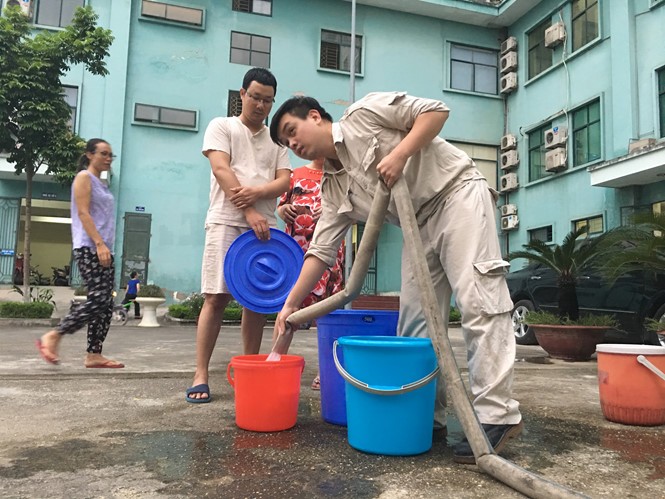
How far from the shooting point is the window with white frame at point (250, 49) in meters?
15.0

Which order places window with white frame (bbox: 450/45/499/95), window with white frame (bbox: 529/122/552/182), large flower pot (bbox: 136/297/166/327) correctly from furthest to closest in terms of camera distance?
window with white frame (bbox: 450/45/499/95)
window with white frame (bbox: 529/122/552/182)
large flower pot (bbox: 136/297/166/327)

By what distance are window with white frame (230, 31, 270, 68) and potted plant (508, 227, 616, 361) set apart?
1053 cm

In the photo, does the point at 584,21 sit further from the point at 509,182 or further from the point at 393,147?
the point at 393,147

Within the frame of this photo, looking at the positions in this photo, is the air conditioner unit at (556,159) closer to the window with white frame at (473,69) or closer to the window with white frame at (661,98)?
the window with white frame at (661,98)

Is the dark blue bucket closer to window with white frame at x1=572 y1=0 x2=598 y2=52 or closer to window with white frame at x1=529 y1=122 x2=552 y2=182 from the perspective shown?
window with white frame at x1=572 y1=0 x2=598 y2=52

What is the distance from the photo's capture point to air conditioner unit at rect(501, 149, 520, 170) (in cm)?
1563

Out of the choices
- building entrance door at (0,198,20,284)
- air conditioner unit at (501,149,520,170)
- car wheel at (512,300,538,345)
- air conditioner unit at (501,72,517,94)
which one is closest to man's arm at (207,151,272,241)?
car wheel at (512,300,538,345)

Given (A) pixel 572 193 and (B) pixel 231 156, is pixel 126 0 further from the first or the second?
(B) pixel 231 156

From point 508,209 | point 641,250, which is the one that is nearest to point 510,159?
point 508,209

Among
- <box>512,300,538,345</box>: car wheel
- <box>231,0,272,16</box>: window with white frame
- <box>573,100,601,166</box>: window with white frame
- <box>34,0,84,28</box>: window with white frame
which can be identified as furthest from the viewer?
→ <box>231,0,272,16</box>: window with white frame

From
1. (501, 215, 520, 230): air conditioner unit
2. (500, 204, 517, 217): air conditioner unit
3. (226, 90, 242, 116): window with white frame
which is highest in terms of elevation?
(226, 90, 242, 116): window with white frame

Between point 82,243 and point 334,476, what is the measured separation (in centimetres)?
284

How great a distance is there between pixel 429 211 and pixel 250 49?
1412cm

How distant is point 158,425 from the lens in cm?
242
